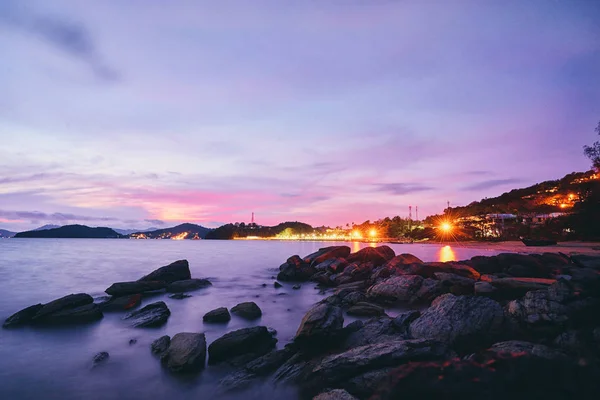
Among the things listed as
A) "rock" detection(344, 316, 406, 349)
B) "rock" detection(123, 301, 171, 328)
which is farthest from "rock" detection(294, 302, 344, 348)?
"rock" detection(123, 301, 171, 328)

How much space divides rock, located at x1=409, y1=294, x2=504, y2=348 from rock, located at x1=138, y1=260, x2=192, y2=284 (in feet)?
69.2

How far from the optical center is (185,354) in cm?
971

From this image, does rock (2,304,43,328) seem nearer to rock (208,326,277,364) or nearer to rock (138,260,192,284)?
rock (138,260,192,284)

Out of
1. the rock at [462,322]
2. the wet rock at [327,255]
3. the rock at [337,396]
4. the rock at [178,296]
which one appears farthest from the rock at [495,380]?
the wet rock at [327,255]

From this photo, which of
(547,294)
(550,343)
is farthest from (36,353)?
(547,294)

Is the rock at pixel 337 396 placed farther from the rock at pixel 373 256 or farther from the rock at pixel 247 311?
the rock at pixel 373 256

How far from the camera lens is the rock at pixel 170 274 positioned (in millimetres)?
24711

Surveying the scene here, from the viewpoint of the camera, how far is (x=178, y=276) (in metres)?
26.6

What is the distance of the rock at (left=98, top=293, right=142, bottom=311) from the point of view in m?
17.5

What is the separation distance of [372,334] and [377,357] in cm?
293

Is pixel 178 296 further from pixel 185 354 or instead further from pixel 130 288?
pixel 185 354

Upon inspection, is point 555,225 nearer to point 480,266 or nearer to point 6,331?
point 480,266

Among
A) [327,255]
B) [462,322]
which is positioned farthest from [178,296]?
[462,322]

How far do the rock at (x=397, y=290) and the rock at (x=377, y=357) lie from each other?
10.7 metres
